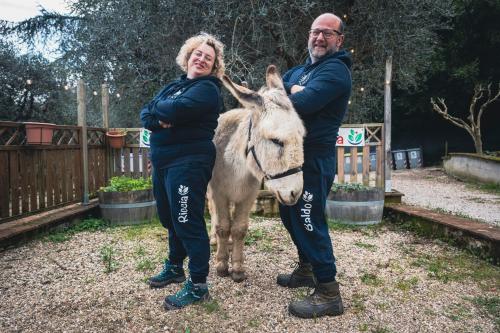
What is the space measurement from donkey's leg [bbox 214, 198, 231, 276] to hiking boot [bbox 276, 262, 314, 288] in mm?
580

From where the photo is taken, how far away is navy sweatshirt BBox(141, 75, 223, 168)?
2.62 metres

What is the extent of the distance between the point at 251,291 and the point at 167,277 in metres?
0.80

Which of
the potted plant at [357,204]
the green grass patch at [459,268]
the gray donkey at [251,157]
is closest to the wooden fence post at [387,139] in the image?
the potted plant at [357,204]

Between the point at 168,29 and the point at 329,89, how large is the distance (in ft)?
18.1

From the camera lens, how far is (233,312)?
9.27 feet

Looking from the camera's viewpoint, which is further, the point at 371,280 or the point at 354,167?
the point at 354,167

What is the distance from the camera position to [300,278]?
335 centimetres

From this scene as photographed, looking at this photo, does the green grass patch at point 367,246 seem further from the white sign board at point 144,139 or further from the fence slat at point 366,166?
the white sign board at point 144,139

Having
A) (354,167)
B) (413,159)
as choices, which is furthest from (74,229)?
(413,159)

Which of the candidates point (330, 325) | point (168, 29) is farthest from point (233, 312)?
point (168, 29)

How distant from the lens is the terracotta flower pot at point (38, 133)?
486 centimetres

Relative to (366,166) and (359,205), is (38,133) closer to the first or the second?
(359,205)

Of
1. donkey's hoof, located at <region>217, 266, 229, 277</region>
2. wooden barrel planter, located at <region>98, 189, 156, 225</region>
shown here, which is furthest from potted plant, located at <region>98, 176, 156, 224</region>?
donkey's hoof, located at <region>217, 266, 229, 277</region>

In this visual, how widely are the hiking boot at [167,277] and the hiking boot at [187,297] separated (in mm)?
409
